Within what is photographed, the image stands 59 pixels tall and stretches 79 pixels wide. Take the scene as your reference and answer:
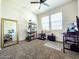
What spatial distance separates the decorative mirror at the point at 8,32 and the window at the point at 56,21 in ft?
11.2

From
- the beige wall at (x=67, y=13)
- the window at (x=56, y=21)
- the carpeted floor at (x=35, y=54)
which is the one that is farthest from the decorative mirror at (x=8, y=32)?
the beige wall at (x=67, y=13)

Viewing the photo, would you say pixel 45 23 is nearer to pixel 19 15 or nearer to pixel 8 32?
pixel 19 15

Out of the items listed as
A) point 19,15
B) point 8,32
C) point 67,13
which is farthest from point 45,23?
point 8,32

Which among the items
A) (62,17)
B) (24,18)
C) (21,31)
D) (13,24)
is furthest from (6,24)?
(62,17)

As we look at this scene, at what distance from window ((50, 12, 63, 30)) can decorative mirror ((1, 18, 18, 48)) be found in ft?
11.2

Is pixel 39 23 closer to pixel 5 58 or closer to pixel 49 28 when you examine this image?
pixel 49 28

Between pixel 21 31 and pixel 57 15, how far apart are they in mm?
3513

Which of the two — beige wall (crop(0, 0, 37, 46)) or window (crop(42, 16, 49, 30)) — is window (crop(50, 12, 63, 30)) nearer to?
window (crop(42, 16, 49, 30))

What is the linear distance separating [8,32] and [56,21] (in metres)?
4.01

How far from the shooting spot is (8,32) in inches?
177

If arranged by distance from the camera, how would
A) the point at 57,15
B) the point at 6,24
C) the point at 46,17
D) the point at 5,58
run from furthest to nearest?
the point at 46,17, the point at 57,15, the point at 6,24, the point at 5,58

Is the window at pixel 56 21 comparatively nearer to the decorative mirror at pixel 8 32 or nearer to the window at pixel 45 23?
the window at pixel 45 23

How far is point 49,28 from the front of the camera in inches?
266

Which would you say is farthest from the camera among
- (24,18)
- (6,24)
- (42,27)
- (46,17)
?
(42,27)
